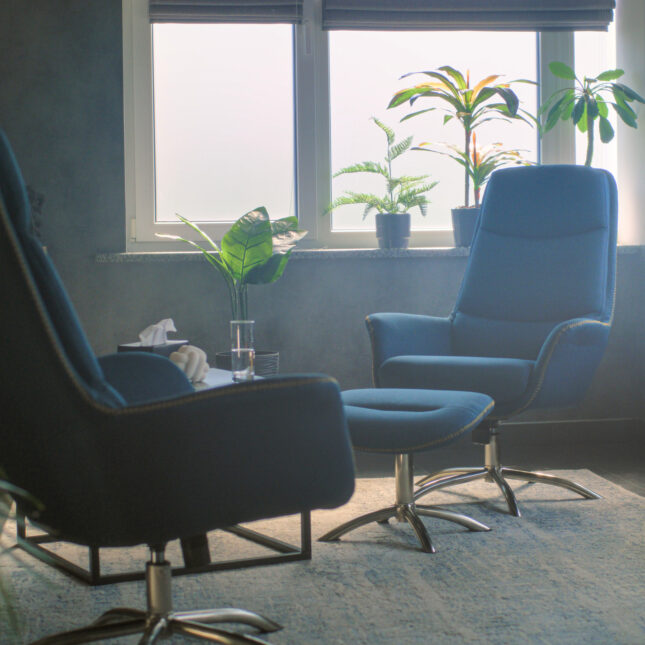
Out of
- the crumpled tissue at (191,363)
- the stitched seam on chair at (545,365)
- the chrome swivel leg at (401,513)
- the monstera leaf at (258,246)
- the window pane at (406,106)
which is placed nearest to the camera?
the chrome swivel leg at (401,513)

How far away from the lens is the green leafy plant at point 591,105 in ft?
11.4

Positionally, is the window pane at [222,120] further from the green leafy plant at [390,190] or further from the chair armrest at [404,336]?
the chair armrest at [404,336]

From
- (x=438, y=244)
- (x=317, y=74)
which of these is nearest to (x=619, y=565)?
(x=438, y=244)

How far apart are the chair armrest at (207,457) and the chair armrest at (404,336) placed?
1449 mm

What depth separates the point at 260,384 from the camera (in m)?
1.27

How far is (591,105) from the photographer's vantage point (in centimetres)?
351

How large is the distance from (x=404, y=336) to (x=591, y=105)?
1456 mm

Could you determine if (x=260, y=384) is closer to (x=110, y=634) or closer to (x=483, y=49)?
(x=110, y=634)

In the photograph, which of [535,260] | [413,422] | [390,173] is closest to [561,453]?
[535,260]

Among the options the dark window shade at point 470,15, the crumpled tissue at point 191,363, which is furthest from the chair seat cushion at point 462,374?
the dark window shade at point 470,15

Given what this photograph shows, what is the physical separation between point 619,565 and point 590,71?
2.66 meters

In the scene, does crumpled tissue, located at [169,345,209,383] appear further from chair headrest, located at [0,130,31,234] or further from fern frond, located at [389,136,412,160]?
fern frond, located at [389,136,412,160]

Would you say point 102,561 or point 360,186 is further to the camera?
point 360,186

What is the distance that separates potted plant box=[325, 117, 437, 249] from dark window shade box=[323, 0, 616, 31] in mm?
447
